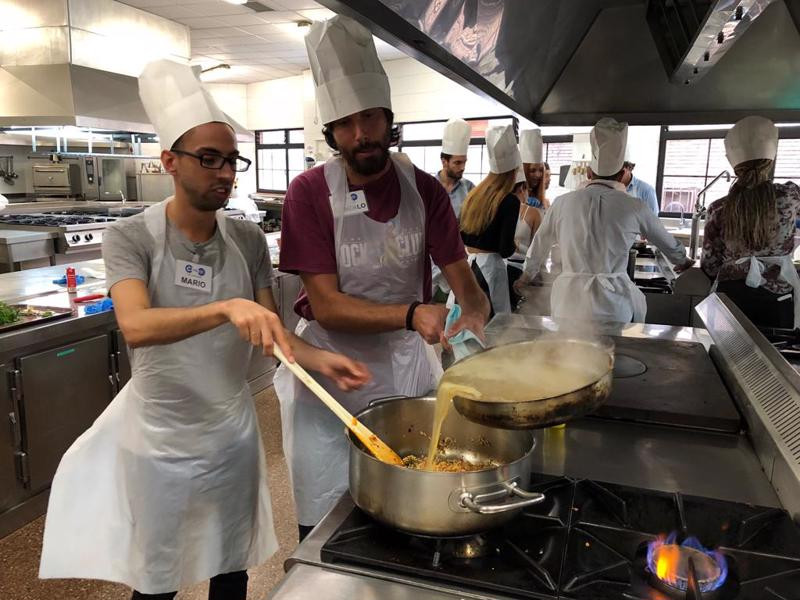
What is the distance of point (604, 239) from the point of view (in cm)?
271

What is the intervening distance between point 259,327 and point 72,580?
1638mm

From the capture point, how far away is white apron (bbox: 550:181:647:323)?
2684 mm

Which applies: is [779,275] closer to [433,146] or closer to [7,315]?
[7,315]

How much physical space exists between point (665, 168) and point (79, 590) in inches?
292

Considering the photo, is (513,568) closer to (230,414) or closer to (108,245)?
(230,414)

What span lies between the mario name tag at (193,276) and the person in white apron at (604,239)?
1702mm

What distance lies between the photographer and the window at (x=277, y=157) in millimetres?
11189

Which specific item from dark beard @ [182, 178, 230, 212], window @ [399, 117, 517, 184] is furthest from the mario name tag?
window @ [399, 117, 517, 184]

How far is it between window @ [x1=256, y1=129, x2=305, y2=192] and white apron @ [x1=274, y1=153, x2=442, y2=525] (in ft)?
32.0

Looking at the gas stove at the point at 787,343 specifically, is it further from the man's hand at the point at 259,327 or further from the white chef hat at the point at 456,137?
the white chef hat at the point at 456,137

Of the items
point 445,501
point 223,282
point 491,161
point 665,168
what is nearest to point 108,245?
point 223,282

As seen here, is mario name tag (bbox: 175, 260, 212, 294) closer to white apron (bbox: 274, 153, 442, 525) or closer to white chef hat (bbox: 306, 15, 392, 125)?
white apron (bbox: 274, 153, 442, 525)

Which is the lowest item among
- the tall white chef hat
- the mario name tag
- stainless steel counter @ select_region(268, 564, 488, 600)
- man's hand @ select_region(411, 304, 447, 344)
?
stainless steel counter @ select_region(268, 564, 488, 600)

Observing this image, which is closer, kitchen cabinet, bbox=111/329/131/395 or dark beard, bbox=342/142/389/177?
dark beard, bbox=342/142/389/177
